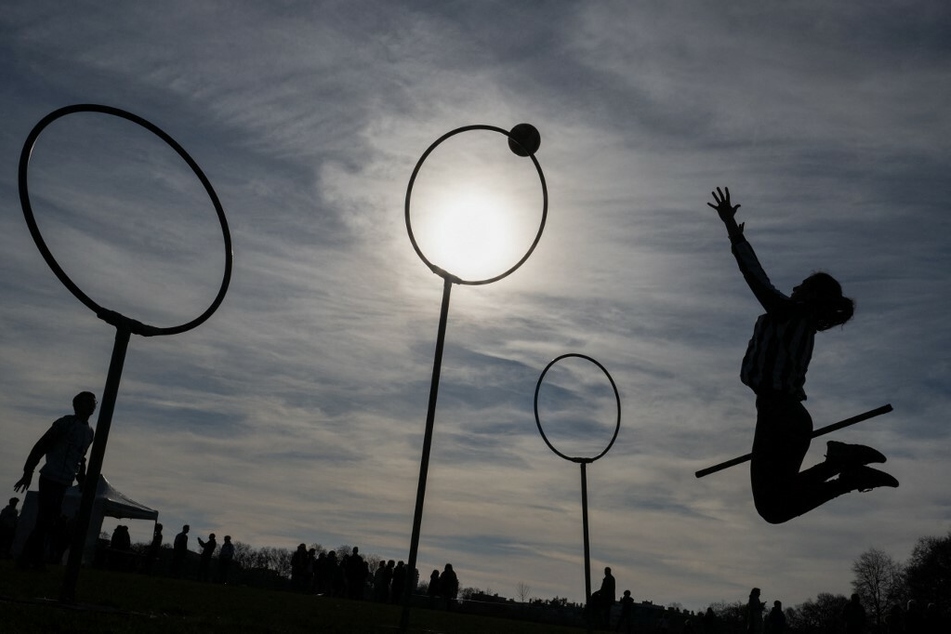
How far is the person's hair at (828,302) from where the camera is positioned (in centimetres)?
878

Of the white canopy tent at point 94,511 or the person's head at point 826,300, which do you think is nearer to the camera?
the person's head at point 826,300

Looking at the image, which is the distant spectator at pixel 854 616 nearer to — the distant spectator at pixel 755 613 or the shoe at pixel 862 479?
the distant spectator at pixel 755 613

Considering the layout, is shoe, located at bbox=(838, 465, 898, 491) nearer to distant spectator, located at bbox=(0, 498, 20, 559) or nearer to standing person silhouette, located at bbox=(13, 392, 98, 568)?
standing person silhouette, located at bbox=(13, 392, 98, 568)

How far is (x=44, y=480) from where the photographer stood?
499 inches


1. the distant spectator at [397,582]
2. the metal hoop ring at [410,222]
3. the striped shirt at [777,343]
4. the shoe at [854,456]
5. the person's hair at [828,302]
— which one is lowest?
the distant spectator at [397,582]

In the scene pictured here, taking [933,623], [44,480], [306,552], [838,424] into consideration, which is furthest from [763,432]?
[306,552]

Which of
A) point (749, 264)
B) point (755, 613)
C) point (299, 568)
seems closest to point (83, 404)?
point (749, 264)

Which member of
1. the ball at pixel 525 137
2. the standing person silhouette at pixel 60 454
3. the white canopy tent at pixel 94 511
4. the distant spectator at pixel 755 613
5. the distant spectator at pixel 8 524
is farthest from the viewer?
the distant spectator at pixel 755 613

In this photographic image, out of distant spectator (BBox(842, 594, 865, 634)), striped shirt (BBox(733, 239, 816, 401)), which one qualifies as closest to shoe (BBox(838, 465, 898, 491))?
striped shirt (BBox(733, 239, 816, 401))

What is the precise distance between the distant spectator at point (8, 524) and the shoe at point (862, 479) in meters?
28.2

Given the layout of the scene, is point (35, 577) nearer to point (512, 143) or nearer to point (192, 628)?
point (192, 628)

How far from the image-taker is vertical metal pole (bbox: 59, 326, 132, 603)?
7.82 m

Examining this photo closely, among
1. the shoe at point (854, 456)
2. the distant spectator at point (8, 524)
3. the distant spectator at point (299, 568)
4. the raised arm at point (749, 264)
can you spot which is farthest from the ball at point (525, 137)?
the distant spectator at point (299, 568)

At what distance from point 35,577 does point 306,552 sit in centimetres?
2820
